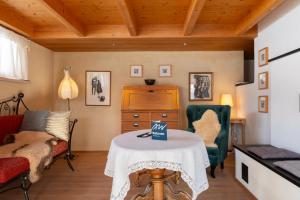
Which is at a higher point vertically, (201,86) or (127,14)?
(127,14)

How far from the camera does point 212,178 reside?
3.08 m

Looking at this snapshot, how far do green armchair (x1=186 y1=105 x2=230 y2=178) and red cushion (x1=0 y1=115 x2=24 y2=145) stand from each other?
254 cm

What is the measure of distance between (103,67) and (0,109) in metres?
2.11

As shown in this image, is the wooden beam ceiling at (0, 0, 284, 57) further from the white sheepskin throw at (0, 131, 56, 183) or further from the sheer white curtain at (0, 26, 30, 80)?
the white sheepskin throw at (0, 131, 56, 183)

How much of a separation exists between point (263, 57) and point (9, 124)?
147 inches

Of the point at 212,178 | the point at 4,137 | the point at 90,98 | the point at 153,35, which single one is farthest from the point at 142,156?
the point at 90,98

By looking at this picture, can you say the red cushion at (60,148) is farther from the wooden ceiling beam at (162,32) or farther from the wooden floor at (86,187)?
the wooden ceiling beam at (162,32)

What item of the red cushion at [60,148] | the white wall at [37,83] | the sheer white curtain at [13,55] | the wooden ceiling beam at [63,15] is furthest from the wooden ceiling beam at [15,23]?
the red cushion at [60,148]

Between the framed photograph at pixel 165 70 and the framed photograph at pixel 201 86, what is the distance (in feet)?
1.43

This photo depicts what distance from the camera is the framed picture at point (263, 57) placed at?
3.26 m

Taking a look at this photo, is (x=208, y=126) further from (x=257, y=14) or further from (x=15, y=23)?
(x=15, y=23)

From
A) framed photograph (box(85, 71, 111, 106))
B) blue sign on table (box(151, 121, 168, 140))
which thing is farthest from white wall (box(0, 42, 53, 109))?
blue sign on table (box(151, 121, 168, 140))

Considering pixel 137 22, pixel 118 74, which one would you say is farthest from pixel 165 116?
pixel 137 22

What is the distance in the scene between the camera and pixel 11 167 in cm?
205
